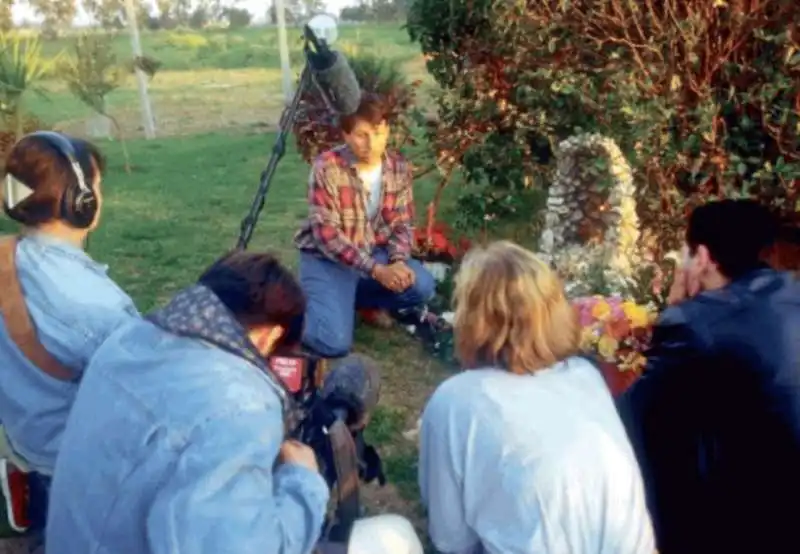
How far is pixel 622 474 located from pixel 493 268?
1.81 ft

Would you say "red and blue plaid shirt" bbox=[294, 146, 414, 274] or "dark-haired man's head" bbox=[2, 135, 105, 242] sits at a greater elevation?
"dark-haired man's head" bbox=[2, 135, 105, 242]

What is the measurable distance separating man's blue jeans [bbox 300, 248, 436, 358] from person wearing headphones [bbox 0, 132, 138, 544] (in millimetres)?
1818

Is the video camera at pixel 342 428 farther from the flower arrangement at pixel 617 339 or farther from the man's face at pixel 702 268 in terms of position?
the flower arrangement at pixel 617 339

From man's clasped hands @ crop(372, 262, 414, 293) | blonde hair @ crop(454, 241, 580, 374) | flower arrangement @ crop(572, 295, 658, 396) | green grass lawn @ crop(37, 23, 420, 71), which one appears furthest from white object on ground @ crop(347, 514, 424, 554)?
green grass lawn @ crop(37, 23, 420, 71)

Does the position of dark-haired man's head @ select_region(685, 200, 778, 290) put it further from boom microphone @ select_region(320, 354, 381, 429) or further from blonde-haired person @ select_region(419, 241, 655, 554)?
boom microphone @ select_region(320, 354, 381, 429)

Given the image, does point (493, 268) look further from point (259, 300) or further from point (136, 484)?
point (136, 484)

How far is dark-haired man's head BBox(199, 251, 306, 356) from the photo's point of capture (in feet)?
7.07

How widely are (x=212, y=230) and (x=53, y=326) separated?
19.3ft

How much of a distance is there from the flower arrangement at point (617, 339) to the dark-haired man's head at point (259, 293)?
72.8 inches

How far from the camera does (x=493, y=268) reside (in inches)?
94.5

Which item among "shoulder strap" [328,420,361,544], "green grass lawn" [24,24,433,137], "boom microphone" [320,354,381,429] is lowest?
"green grass lawn" [24,24,433,137]

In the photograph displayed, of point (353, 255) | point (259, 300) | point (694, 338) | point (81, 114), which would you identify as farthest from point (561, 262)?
point (81, 114)

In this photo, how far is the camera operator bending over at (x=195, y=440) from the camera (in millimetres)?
1882

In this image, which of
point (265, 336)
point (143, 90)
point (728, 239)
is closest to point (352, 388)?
point (265, 336)
